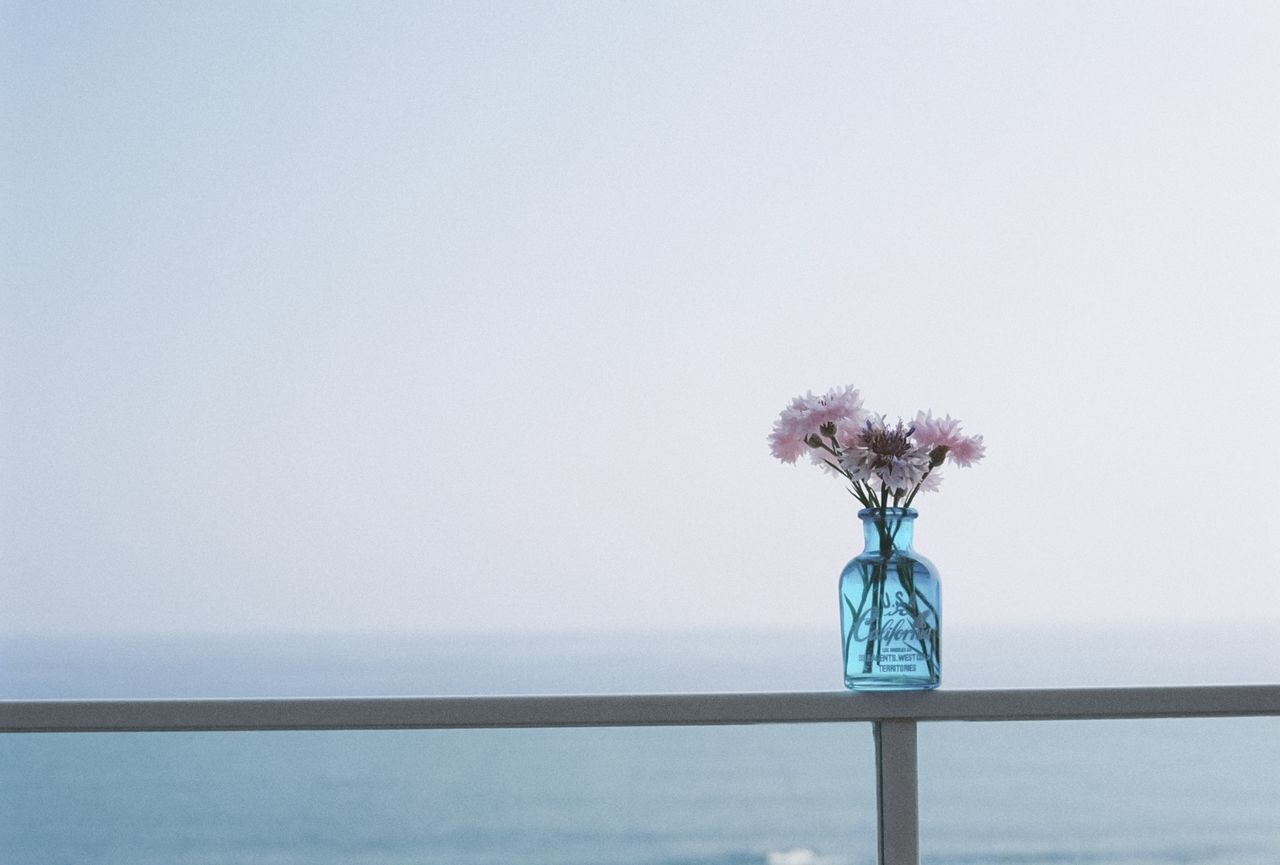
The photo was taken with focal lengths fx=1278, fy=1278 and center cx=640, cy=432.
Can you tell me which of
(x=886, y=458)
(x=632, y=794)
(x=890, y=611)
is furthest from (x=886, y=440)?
(x=632, y=794)

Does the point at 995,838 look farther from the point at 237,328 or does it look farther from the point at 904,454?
the point at 237,328

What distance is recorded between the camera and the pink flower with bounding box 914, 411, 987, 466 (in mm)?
1539

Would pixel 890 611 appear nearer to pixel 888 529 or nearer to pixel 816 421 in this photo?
pixel 888 529

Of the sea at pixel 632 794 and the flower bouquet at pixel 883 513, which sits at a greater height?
→ the flower bouquet at pixel 883 513

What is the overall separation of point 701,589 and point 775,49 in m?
2.85

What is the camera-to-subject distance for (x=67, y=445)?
7512mm

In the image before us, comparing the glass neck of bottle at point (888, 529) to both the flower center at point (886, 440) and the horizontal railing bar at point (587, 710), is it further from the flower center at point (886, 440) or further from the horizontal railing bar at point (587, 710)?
the horizontal railing bar at point (587, 710)

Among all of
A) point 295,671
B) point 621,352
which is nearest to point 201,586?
point 621,352

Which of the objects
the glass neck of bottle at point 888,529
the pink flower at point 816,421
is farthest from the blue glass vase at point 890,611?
the pink flower at point 816,421

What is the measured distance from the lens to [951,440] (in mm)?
1541

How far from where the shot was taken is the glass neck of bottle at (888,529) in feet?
5.02

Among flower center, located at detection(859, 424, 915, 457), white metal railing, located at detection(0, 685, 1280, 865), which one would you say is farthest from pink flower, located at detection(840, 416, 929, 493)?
white metal railing, located at detection(0, 685, 1280, 865)

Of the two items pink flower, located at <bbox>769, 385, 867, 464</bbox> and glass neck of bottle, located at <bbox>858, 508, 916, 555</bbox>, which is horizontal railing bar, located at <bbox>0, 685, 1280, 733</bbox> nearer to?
glass neck of bottle, located at <bbox>858, 508, 916, 555</bbox>

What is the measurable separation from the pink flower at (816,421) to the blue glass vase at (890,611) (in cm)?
10
